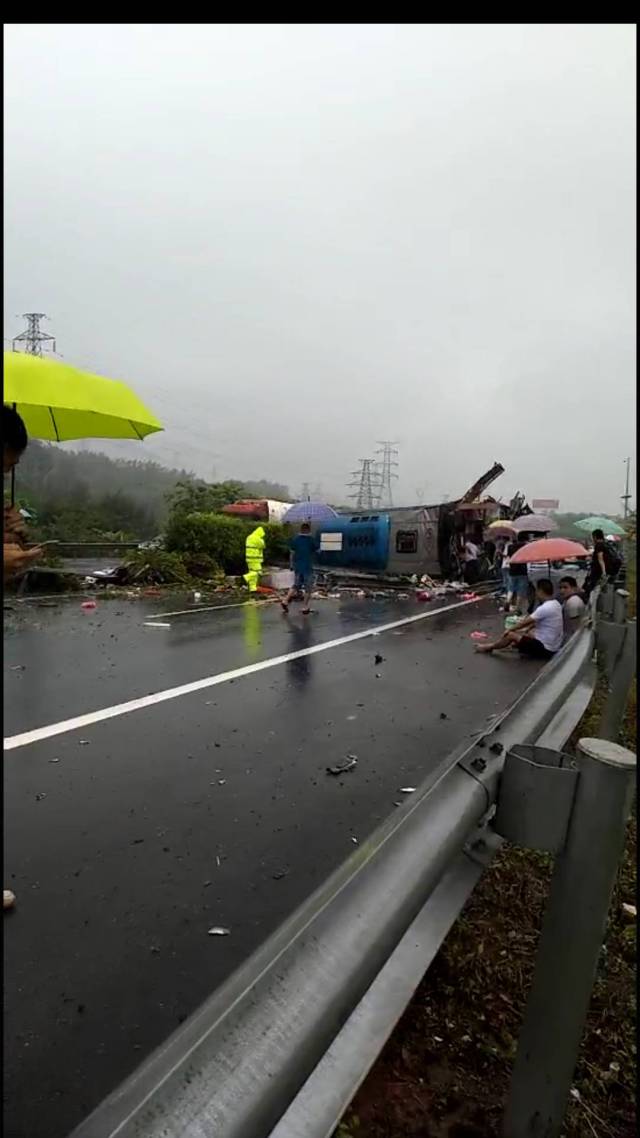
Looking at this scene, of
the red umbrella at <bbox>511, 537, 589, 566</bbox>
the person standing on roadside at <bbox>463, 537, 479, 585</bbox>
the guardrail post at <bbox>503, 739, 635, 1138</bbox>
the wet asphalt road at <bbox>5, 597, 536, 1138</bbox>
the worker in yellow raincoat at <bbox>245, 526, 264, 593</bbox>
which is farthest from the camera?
the person standing on roadside at <bbox>463, 537, 479, 585</bbox>

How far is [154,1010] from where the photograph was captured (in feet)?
7.67

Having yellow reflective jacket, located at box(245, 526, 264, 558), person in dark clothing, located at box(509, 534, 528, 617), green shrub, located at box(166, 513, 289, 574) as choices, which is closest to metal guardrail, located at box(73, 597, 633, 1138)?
person in dark clothing, located at box(509, 534, 528, 617)

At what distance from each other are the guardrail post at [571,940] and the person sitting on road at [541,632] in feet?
23.6

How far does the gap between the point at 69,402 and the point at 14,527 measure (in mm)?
2000

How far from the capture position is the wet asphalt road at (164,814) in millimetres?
2309

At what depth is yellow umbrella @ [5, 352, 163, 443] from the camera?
3.83m

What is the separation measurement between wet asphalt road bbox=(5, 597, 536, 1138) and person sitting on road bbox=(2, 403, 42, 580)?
158 centimetres

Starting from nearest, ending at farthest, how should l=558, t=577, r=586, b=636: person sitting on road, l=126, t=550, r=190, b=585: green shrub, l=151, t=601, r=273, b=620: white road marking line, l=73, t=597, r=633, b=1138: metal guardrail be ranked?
l=73, t=597, r=633, b=1138: metal guardrail < l=558, t=577, r=586, b=636: person sitting on road < l=151, t=601, r=273, b=620: white road marking line < l=126, t=550, r=190, b=585: green shrub

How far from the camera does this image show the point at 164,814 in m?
3.88

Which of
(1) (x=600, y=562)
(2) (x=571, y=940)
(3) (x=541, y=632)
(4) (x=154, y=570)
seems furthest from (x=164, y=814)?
(4) (x=154, y=570)

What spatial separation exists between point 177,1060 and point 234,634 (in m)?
9.34

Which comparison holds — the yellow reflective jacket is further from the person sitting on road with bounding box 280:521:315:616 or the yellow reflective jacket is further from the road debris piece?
the road debris piece

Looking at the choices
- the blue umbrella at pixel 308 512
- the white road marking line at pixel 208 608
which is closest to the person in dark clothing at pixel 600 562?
the white road marking line at pixel 208 608

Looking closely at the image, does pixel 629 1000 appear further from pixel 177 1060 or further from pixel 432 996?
pixel 177 1060
